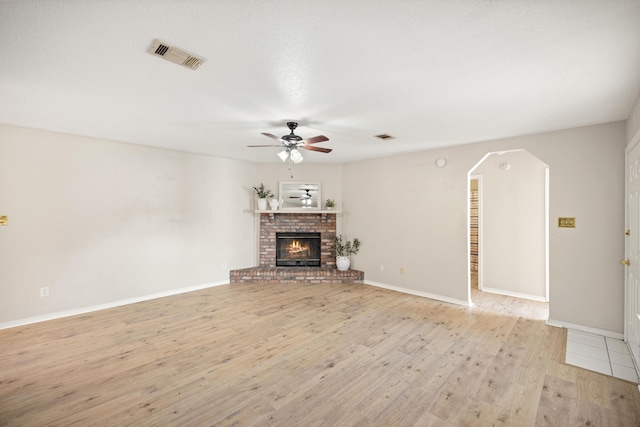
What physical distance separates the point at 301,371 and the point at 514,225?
449 centimetres

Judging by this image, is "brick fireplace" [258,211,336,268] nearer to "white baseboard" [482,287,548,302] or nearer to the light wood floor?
the light wood floor

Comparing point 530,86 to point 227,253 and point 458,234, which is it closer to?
point 458,234

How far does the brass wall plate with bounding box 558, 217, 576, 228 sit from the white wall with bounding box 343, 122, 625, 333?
0.19 ft

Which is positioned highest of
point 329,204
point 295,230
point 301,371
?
point 329,204

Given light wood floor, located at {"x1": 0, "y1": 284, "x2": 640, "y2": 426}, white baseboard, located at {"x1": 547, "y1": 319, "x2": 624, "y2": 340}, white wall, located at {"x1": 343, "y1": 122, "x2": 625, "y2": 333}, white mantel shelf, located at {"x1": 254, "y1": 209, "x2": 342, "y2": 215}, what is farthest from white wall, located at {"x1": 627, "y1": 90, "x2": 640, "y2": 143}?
white mantel shelf, located at {"x1": 254, "y1": 209, "x2": 342, "y2": 215}

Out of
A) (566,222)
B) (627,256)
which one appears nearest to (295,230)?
(566,222)

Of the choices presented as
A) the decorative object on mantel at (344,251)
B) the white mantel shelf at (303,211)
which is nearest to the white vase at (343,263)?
the decorative object on mantel at (344,251)

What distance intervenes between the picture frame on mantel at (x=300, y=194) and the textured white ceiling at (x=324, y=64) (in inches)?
103

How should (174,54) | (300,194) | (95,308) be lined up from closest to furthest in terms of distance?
(174,54), (95,308), (300,194)

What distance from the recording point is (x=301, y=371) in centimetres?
252

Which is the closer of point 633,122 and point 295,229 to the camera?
point 633,122

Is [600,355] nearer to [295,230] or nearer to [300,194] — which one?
[295,230]

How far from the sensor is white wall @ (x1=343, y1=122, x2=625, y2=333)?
10.7ft

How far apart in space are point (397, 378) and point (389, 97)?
2546 millimetres
